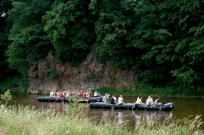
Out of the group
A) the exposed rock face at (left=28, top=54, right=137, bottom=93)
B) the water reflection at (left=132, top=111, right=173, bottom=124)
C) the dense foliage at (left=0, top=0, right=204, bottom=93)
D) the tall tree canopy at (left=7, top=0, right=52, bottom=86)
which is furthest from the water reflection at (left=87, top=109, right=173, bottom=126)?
the tall tree canopy at (left=7, top=0, right=52, bottom=86)

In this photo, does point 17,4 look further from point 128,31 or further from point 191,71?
point 191,71

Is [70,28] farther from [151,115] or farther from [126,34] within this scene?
[151,115]

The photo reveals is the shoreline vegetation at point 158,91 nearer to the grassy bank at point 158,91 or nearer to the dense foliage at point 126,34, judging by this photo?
the grassy bank at point 158,91

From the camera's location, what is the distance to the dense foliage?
3177 centimetres

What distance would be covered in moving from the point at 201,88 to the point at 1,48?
97.7 ft

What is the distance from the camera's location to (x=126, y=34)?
3569cm

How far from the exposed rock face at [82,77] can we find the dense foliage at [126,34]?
805 millimetres

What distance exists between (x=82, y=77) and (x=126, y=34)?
725cm

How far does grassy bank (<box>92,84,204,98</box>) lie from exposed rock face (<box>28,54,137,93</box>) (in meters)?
0.73

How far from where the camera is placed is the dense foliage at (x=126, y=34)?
3177cm

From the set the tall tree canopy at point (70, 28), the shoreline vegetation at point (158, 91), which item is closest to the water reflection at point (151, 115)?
the shoreline vegetation at point (158, 91)

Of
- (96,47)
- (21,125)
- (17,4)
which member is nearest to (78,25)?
(96,47)

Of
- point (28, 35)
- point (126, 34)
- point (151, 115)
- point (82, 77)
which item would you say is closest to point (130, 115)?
point (151, 115)

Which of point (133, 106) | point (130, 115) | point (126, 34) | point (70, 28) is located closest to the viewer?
point (130, 115)
